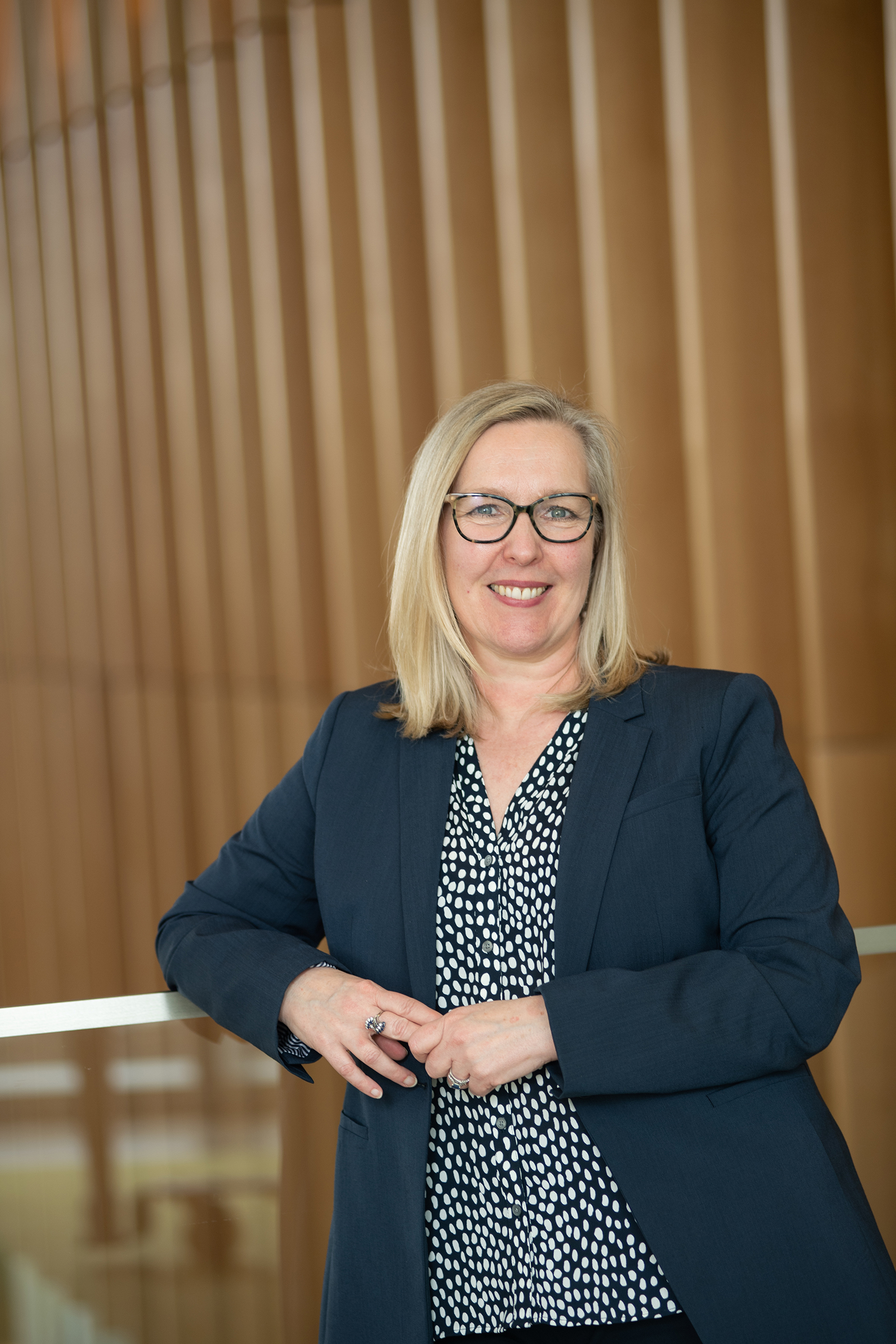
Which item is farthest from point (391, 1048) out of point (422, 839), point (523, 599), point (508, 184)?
point (508, 184)

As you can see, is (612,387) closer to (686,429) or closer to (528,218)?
(686,429)

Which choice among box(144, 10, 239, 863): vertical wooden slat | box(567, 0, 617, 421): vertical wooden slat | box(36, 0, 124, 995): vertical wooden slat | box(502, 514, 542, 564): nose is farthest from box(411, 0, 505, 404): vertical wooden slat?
box(502, 514, 542, 564): nose

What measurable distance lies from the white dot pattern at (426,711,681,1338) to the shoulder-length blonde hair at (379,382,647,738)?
0.18 meters

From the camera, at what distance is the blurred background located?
3258mm

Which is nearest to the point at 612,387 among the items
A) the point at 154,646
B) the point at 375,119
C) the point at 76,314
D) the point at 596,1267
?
the point at 375,119

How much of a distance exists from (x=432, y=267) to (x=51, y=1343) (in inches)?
121

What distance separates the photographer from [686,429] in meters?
3.40

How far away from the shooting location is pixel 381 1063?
5.04ft

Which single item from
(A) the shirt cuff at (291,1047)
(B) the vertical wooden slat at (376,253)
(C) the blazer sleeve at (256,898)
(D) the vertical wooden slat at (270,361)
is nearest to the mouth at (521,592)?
(C) the blazer sleeve at (256,898)

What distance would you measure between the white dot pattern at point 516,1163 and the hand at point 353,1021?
97 mm

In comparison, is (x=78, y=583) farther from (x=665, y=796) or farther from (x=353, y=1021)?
(x=665, y=796)

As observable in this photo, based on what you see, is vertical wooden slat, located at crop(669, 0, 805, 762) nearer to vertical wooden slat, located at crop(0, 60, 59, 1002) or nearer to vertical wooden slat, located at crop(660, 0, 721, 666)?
vertical wooden slat, located at crop(660, 0, 721, 666)

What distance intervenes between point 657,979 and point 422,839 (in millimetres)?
400

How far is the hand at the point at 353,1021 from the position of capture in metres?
1.53
